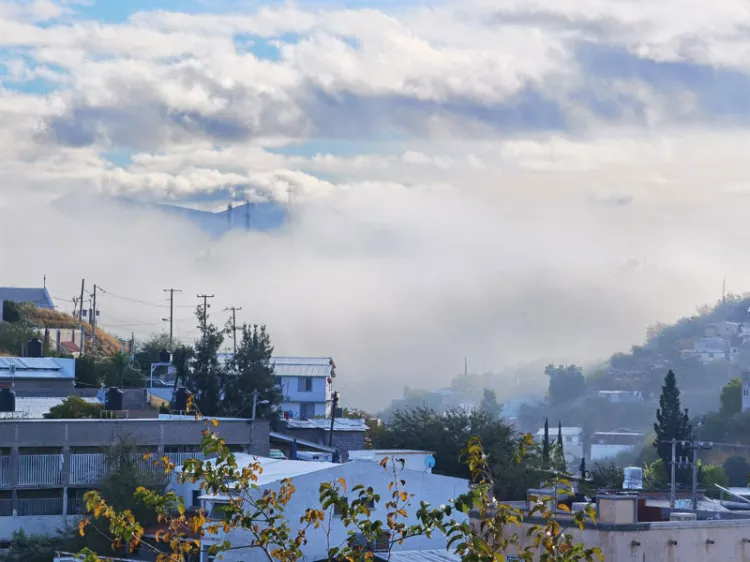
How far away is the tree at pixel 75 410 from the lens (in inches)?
2249

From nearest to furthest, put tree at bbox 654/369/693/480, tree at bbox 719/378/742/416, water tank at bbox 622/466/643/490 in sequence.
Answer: water tank at bbox 622/466/643/490 → tree at bbox 654/369/693/480 → tree at bbox 719/378/742/416

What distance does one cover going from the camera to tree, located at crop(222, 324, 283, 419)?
6894 centimetres

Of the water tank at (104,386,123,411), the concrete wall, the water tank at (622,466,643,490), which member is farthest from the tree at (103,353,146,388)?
the concrete wall

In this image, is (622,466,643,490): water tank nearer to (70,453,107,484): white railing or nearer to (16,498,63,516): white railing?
(70,453,107,484): white railing

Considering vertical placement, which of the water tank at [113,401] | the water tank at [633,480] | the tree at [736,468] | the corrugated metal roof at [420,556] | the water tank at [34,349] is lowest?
the tree at [736,468]

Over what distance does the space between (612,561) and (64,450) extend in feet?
84.1

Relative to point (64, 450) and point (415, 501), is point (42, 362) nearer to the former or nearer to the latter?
point (64, 450)

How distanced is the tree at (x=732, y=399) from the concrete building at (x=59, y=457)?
12311 centimetres

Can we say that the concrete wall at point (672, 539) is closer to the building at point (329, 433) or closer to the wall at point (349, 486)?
the wall at point (349, 486)

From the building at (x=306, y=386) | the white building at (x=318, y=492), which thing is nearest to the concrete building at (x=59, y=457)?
the white building at (x=318, y=492)

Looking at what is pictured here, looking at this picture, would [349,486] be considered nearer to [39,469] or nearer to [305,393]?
[39,469]

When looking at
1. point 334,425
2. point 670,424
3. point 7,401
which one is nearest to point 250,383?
point 334,425

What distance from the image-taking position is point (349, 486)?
129 ft

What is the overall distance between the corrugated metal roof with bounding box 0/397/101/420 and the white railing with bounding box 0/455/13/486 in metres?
5.07
